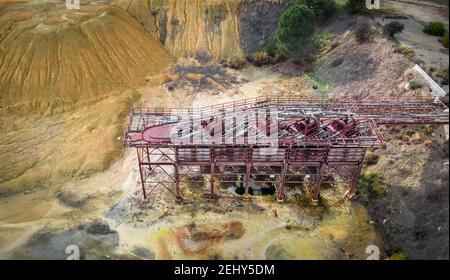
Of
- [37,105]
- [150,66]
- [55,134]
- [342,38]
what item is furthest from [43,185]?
[342,38]

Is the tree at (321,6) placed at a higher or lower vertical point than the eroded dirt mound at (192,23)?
higher

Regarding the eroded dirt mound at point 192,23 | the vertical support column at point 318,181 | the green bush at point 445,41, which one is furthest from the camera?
the eroded dirt mound at point 192,23

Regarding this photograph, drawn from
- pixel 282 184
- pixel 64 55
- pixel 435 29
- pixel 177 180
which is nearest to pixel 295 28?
pixel 435 29

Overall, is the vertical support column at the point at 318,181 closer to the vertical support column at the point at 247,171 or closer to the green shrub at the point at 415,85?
the vertical support column at the point at 247,171

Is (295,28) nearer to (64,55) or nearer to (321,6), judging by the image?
(321,6)

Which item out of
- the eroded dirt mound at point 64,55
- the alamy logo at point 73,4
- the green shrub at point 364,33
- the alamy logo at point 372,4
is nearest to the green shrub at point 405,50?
the green shrub at point 364,33

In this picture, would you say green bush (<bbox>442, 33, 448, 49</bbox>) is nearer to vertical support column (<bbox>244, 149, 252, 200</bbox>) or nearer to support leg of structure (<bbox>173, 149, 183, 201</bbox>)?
vertical support column (<bbox>244, 149, 252, 200</bbox>)

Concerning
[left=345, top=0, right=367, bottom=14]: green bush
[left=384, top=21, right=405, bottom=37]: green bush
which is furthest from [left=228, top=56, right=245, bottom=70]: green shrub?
[left=384, top=21, right=405, bottom=37]: green bush
